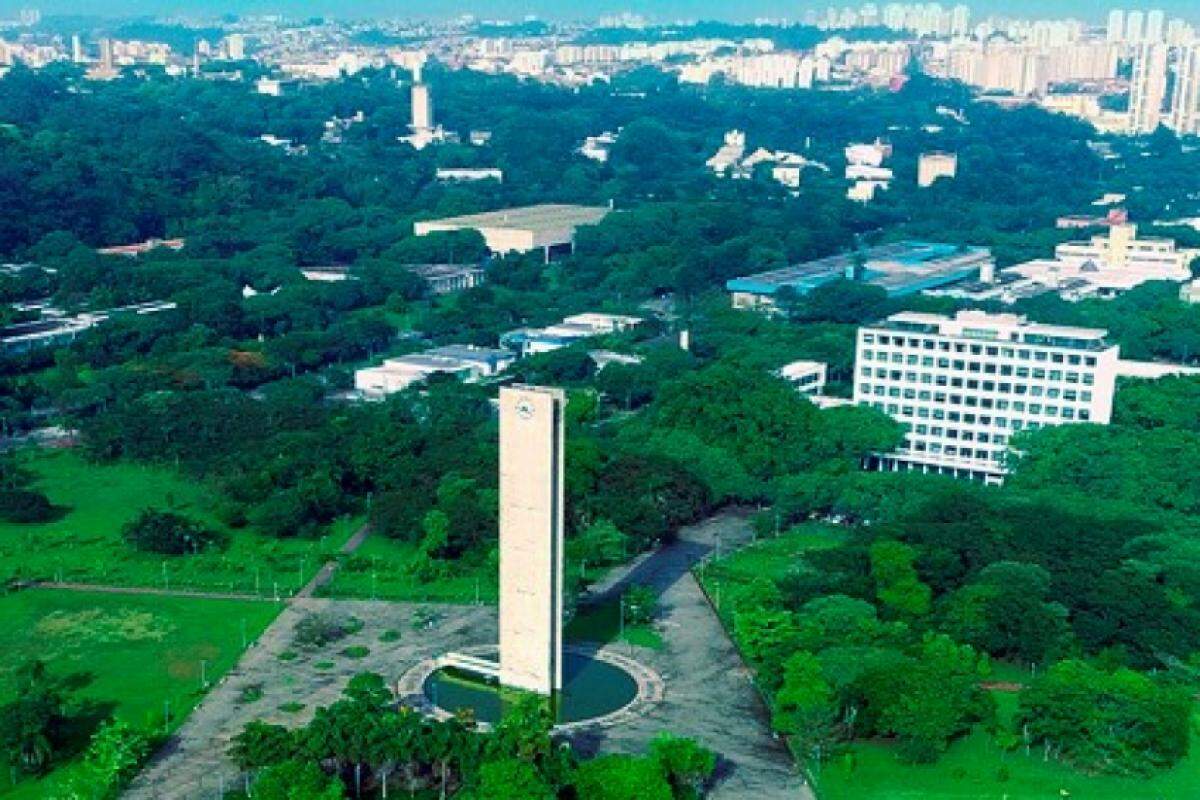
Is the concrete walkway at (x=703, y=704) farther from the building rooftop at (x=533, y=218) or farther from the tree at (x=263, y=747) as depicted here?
the building rooftop at (x=533, y=218)

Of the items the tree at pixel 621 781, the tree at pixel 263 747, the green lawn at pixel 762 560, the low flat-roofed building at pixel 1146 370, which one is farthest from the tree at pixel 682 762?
the low flat-roofed building at pixel 1146 370

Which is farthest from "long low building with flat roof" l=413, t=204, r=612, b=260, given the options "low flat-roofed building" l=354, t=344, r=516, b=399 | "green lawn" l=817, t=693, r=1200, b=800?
"green lawn" l=817, t=693, r=1200, b=800

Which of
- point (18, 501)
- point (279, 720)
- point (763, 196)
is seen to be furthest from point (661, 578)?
point (763, 196)

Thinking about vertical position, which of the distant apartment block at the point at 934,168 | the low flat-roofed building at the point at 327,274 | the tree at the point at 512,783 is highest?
the distant apartment block at the point at 934,168

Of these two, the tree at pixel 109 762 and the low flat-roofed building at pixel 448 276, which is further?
the low flat-roofed building at pixel 448 276

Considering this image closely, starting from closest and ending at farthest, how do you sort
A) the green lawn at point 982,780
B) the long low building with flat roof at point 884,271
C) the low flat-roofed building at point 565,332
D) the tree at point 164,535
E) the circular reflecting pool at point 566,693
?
the green lawn at point 982,780
the circular reflecting pool at point 566,693
the tree at point 164,535
the low flat-roofed building at point 565,332
the long low building with flat roof at point 884,271
